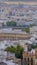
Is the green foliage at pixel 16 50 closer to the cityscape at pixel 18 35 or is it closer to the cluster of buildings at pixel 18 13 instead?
the cityscape at pixel 18 35

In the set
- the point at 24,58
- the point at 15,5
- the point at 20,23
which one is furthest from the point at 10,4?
the point at 24,58

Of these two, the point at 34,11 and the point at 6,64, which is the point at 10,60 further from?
the point at 34,11

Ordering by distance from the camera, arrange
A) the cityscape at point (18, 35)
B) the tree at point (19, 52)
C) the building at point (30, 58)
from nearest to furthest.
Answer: the building at point (30, 58), the cityscape at point (18, 35), the tree at point (19, 52)

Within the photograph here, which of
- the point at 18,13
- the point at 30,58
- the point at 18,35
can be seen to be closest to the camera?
the point at 30,58

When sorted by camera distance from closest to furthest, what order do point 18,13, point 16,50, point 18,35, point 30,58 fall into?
point 30,58
point 16,50
point 18,35
point 18,13

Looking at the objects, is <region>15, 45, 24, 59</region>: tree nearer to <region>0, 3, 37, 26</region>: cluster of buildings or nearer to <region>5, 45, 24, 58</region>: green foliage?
<region>5, 45, 24, 58</region>: green foliage

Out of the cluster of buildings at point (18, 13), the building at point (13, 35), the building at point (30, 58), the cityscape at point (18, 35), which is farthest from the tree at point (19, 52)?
the cluster of buildings at point (18, 13)

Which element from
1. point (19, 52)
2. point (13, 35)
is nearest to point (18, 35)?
point (13, 35)

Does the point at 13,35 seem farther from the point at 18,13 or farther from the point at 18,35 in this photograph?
the point at 18,13
